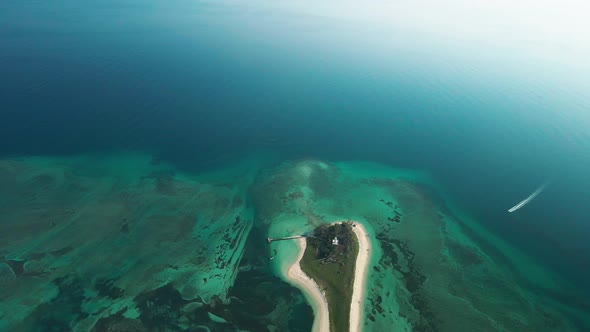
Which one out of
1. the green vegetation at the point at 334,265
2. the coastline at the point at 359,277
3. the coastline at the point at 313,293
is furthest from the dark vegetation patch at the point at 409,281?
the coastline at the point at 313,293

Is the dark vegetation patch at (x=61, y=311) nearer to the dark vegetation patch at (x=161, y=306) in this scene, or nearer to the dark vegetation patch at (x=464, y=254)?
the dark vegetation patch at (x=161, y=306)

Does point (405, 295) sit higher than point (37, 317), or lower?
higher

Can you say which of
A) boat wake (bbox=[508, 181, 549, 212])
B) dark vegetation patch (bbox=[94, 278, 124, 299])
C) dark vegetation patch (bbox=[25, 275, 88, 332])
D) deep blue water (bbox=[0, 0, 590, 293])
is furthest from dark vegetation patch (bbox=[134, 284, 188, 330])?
boat wake (bbox=[508, 181, 549, 212])

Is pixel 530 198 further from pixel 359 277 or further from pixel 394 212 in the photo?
pixel 359 277

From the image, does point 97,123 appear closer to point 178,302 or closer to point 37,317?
point 37,317

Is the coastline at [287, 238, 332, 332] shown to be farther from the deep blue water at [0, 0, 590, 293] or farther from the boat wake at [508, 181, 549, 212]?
the boat wake at [508, 181, 549, 212]

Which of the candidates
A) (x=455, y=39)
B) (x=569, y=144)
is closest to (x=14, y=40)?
(x=569, y=144)
